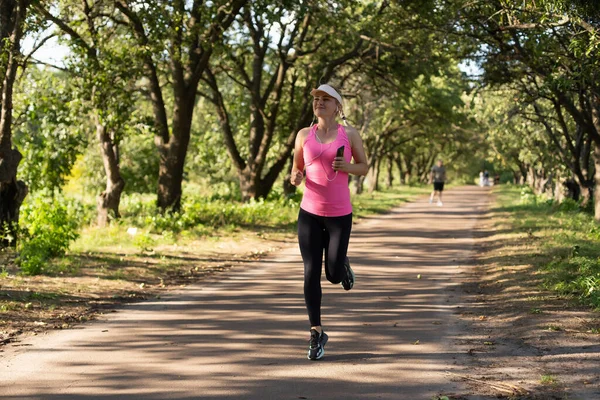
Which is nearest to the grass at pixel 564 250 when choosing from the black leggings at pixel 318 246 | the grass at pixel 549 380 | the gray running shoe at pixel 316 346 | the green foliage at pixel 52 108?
the grass at pixel 549 380

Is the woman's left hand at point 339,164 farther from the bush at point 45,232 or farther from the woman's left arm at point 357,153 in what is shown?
the bush at point 45,232

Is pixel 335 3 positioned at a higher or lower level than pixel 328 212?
higher

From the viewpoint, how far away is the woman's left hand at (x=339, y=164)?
19.7 ft

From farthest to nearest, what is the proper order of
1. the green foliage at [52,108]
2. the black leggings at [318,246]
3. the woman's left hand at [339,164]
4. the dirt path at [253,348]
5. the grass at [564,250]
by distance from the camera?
the green foliage at [52,108] < the grass at [564,250] < the black leggings at [318,246] < the woman's left hand at [339,164] < the dirt path at [253,348]

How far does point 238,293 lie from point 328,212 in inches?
147

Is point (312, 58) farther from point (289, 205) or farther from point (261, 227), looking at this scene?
point (261, 227)

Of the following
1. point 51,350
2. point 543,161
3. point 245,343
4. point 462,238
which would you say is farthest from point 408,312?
point 543,161

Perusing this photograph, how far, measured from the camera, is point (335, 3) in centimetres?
1980

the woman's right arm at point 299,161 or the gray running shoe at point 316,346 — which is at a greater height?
the woman's right arm at point 299,161

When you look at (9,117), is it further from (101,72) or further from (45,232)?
(101,72)

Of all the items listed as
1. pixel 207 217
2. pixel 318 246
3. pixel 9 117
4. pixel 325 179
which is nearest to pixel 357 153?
pixel 325 179

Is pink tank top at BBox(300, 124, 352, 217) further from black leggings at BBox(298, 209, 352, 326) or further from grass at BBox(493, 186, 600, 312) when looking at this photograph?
grass at BBox(493, 186, 600, 312)

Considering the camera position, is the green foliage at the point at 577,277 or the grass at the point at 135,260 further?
the green foliage at the point at 577,277

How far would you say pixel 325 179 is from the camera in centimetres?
619
